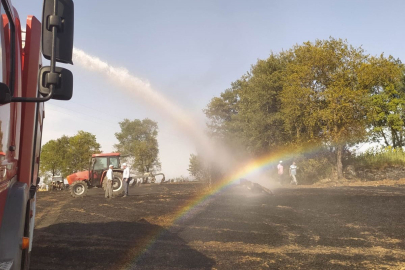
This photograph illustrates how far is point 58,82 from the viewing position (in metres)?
2.88

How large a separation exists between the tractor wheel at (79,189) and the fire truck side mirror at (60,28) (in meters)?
21.1

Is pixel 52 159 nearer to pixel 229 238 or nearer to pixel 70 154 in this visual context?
pixel 70 154

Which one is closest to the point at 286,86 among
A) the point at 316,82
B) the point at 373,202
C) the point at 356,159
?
the point at 316,82

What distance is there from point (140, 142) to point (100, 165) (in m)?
61.3

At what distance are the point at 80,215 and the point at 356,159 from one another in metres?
29.1

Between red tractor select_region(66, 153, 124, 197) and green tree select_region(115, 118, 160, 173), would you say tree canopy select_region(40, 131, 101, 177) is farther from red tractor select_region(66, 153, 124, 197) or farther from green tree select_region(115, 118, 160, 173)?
red tractor select_region(66, 153, 124, 197)

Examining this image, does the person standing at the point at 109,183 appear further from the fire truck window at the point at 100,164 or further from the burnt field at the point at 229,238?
the burnt field at the point at 229,238

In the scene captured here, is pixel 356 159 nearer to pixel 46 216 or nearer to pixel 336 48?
pixel 336 48

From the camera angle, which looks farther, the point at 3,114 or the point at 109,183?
the point at 109,183

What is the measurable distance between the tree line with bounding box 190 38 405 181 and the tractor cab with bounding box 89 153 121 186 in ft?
52.6

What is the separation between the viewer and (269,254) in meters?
7.34

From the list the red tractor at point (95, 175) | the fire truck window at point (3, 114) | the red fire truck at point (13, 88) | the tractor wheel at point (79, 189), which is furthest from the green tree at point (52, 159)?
the fire truck window at point (3, 114)

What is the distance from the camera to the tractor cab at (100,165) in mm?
23484

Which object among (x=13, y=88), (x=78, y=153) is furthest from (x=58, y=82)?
(x=78, y=153)
